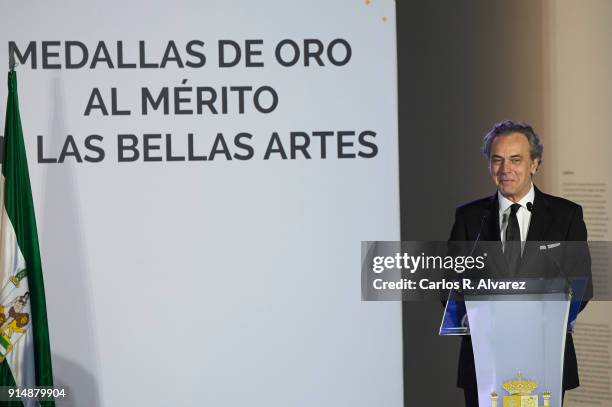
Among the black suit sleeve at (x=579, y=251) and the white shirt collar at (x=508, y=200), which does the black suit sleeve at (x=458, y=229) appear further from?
the black suit sleeve at (x=579, y=251)

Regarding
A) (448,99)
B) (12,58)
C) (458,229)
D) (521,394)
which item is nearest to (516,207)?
(458,229)

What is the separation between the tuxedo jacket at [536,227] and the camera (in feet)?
16.3

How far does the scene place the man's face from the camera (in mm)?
4988

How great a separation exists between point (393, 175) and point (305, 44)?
0.79 meters

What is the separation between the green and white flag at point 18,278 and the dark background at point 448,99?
1.82 m

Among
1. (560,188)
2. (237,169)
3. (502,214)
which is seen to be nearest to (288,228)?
(237,169)

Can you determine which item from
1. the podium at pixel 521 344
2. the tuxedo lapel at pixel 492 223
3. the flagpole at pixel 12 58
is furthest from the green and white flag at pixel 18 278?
the tuxedo lapel at pixel 492 223

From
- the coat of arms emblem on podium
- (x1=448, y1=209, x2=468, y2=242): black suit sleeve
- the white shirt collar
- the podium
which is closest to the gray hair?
the white shirt collar

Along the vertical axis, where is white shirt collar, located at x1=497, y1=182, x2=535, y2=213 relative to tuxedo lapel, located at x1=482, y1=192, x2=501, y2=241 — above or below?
above

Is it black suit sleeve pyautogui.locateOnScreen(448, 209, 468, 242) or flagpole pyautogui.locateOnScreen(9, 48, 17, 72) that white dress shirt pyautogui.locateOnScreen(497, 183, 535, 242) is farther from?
flagpole pyautogui.locateOnScreen(9, 48, 17, 72)

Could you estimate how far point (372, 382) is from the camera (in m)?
4.98

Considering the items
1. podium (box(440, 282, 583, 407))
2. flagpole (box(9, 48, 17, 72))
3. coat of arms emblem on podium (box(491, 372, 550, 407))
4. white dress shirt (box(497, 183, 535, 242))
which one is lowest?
coat of arms emblem on podium (box(491, 372, 550, 407))

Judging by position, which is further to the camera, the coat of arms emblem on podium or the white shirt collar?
the white shirt collar

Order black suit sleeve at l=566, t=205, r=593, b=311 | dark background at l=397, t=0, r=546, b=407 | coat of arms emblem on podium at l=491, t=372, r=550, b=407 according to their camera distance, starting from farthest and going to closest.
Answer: dark background at l=397, t=0, r=546, b=407 → black suit sleeve at l=566, t=205, r=593, b=311 → coat of arms emblem on podium at l=491, t=372, r=550, b=407
